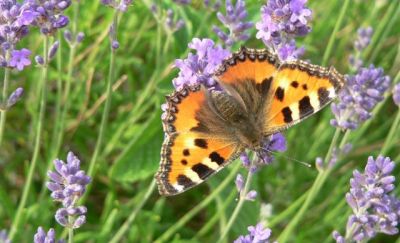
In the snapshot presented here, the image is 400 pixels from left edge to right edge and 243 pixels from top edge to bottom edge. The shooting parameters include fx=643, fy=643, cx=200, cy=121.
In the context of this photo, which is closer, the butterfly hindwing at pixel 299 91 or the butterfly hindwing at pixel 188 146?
the butterfly hindwing at pixel 188 146

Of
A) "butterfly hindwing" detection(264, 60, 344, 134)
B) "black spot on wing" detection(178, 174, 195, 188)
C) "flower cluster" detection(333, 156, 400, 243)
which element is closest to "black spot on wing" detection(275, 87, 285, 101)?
"butterfly hindwing" detection(264, 60, 344, 134)

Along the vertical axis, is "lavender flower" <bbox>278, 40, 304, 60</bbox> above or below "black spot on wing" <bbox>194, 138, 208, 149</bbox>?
above

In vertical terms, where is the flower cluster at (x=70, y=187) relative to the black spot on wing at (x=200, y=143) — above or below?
below

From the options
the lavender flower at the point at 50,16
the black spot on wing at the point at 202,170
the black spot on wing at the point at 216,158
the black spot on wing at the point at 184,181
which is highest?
the lavender flower at the point at 50,16

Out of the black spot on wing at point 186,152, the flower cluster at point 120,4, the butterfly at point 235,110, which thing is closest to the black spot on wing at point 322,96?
the butterfly at point 235,110

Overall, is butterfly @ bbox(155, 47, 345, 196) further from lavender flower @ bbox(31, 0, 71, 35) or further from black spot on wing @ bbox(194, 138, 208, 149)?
lavender flower @ bbox(31, 0, 71, 35)

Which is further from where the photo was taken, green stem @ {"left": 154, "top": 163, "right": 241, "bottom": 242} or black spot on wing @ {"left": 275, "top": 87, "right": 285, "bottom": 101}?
green stem @ {"left": 154, "top": 163, "right": 241, "bottom": 242}

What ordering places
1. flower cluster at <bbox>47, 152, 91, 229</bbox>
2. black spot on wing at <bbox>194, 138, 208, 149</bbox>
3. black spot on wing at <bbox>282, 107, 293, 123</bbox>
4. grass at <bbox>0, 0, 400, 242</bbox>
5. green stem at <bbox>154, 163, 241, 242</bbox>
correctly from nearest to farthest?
flower cluster at <bbox>47, 152, 91, 229</bbox>
black spot on wing at <bbox>194, 138, 208, 149</bbox>
black spot on wing at <bbox>282, 107, 293, 123</bbox>
green stem at <bbox>154, 163, 241, 242</bbox>
grass at <bbox>0, 0, 400, 242</bbox>

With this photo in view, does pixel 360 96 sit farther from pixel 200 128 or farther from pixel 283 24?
pixel 200 128

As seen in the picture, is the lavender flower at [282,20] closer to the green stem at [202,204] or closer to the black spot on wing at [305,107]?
the black spot on wing at [305,107]
